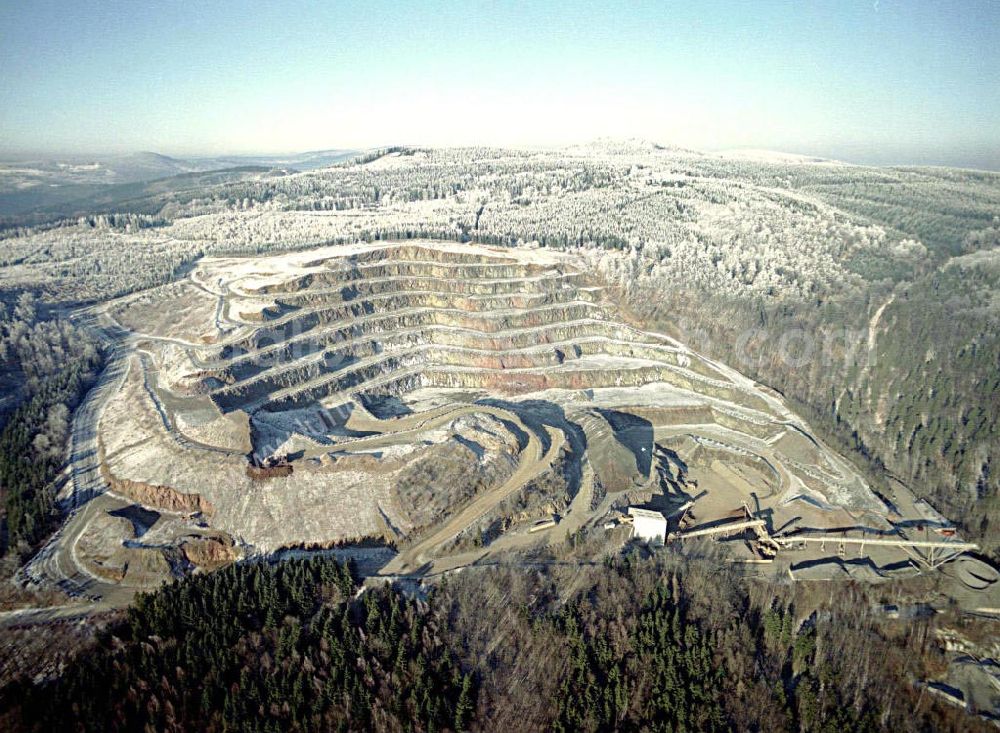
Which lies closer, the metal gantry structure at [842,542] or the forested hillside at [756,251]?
the metal gantry structure at [842,542]

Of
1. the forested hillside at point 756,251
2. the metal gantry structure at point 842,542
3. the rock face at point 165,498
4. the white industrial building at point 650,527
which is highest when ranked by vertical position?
the forested hillside at point 756,251

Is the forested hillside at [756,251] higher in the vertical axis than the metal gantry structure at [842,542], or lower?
higher

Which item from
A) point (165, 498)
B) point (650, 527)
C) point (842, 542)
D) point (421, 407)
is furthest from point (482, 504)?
point (842, 542)

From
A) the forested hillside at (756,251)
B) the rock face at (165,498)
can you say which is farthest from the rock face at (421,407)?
the forested hillside at (756,251)

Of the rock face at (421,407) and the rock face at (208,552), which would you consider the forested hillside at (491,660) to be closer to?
the rock face at (208,552)

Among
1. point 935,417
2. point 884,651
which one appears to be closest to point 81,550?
point 884,651

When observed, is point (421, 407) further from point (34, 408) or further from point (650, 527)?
point (34, 408)

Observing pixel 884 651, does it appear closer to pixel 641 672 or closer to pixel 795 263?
pixel 641 672
